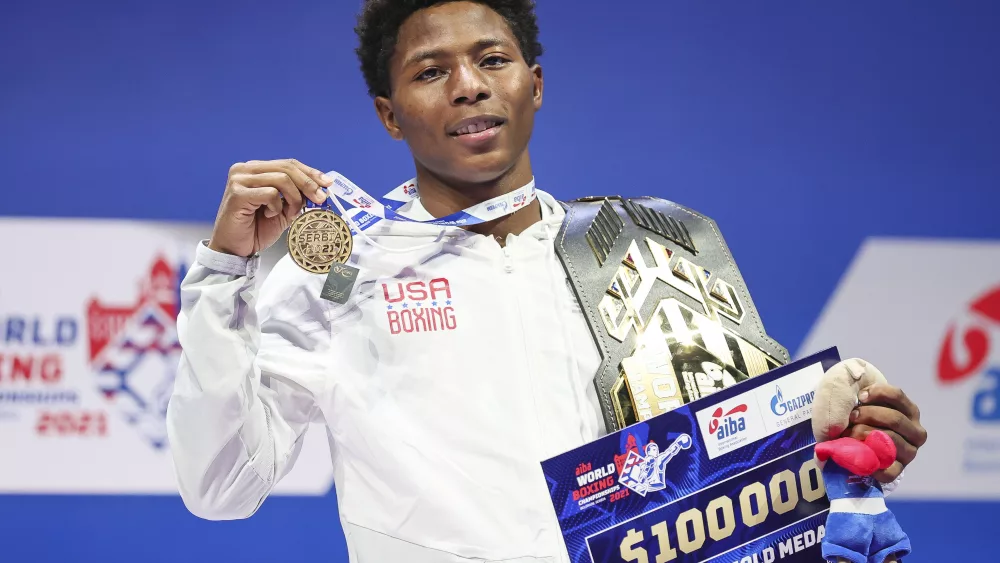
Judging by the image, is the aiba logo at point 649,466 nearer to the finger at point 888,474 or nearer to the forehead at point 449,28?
the finger at point 888,474

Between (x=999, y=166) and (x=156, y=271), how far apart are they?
2.34 meters

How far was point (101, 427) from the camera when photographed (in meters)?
2.41

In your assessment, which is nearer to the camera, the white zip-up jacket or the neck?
the white zip-up jacket

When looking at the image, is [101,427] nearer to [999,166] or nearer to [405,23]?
[405,23]

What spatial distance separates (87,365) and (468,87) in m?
1.57

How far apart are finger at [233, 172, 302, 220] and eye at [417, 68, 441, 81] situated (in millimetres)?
277

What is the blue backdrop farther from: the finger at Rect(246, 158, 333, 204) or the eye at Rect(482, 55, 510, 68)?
the finger at Rect(246, 158, 333, 204)

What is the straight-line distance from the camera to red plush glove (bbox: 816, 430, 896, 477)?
1082mm

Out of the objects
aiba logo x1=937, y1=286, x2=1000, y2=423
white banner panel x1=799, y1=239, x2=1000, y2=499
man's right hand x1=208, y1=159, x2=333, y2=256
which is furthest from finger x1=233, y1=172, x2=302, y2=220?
aiba logo x1=937, y1=286, x2=1000, y2=423

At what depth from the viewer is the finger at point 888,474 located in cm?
112

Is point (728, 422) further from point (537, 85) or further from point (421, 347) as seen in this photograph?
point (537, 85)

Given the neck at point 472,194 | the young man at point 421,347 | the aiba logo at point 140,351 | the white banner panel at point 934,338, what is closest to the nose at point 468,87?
the young man at point 421,347

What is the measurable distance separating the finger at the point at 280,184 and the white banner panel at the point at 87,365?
127 cm

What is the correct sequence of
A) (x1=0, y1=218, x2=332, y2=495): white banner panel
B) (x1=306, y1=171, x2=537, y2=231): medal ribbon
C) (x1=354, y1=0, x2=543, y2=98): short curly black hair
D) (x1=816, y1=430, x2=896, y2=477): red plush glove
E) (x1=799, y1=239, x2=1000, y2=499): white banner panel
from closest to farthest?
(x1=816, y1=430, x2=896, y2=477): red plush glove < (x1=306, y1=171, x2=537, y2=231): medal ribbon < (x1=354, y1=0, x2=543, y2=98): short curly black hair < (x1=0, y1=218, x2=332, y2=495): white banner panel < (x1=799, y1=239, x2=1000, y2=499): white banner panel
